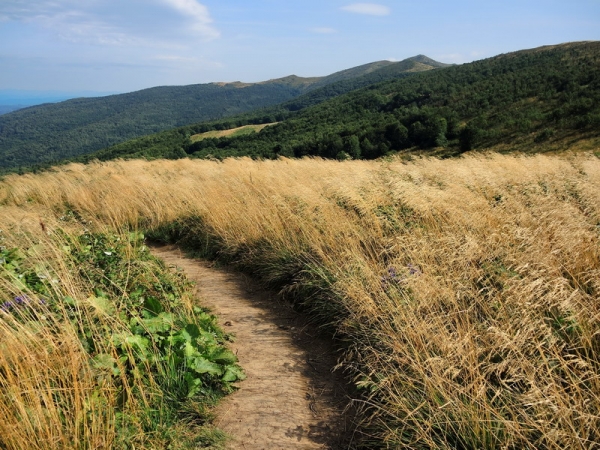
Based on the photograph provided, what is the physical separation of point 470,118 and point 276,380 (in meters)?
57.6

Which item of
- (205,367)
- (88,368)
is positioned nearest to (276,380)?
(205,367)

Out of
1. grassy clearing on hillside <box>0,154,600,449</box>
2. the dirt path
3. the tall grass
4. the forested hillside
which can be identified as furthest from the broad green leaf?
the forested hillside

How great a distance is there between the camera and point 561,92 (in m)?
48.9

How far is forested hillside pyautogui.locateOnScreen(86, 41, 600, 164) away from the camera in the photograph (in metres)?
38.9

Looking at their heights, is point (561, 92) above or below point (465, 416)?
above

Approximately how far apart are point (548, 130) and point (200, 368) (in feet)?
145

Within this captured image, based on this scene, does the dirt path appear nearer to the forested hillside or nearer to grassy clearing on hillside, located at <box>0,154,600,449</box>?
grassy clearing on hillside, located at <box>0,154,600,449</box>

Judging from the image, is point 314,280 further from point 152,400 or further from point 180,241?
point 180,241

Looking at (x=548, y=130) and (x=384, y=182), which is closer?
(x=384, y=182)

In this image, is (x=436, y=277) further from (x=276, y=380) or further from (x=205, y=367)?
(x=205, y=367)

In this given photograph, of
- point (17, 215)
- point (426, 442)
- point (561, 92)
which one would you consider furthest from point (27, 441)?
point (561, 92)

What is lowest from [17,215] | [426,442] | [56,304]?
[426,442]

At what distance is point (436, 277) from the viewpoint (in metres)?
2.75

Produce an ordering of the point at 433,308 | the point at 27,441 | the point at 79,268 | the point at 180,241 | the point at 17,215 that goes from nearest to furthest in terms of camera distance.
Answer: the point at 27,441 < the point at 433,308 < the point at 79,268 < the point at 17,215 < the point at 180,241
